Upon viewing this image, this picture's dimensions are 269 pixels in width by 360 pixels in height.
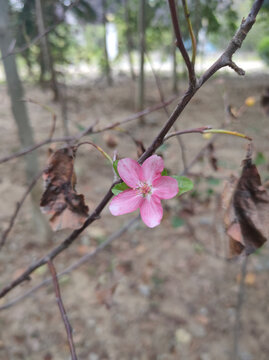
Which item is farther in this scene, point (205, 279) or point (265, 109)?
point (205, 279)

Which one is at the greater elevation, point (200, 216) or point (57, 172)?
point (57, 172)

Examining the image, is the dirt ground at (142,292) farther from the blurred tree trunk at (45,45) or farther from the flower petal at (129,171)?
the flower petal at (129,171)

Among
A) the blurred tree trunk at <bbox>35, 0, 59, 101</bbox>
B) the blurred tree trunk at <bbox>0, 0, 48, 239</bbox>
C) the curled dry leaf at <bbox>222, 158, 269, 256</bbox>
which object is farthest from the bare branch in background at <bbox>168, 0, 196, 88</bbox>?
the blurred tree trunk at <bbox>0, 0, 48, 239</bbox>

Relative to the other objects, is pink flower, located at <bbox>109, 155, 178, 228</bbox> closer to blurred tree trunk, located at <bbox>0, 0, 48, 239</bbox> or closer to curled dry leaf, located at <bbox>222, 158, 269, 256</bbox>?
curled dry leaf, located at <bbox>222, 158, 269, 256</bbox>

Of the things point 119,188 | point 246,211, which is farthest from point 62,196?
point 246,211

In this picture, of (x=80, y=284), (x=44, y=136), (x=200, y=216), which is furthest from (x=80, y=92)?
(x=80, y=284)

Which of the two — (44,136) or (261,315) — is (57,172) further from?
(44,136)

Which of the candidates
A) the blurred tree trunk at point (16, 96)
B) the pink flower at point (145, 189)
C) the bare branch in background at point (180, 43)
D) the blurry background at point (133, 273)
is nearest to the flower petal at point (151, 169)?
the pink flower at point (145, 189)
